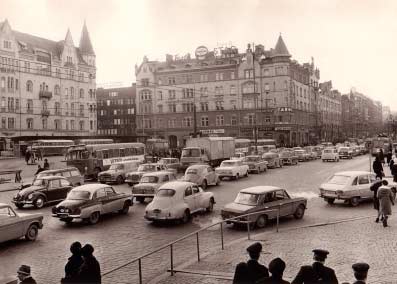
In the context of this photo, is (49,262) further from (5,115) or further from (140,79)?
(140,79)

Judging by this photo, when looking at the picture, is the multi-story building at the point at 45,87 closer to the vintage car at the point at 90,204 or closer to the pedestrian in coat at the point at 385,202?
the vintage car at the point at 90,204

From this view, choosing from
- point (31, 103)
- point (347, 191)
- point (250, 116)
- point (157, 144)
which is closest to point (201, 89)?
point (250, 116)

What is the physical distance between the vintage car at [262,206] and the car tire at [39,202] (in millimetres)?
10590

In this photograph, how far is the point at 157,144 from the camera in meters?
70.8

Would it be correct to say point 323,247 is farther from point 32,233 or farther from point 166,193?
point 32,233

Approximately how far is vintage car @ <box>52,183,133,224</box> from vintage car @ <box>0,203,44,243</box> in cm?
202

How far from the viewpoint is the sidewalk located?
10425mm

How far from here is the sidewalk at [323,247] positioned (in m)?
10.4

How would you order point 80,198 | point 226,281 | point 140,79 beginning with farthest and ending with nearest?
point 140,79
point 80,198
point 226,281

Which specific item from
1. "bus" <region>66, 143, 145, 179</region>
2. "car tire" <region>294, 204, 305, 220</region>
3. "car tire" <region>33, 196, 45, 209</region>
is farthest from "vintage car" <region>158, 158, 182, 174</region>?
"car tire" <region>294, 204, 305, 220</region>

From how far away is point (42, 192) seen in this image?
2300cm

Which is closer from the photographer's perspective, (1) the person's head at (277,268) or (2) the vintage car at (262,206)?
(1) the person's head at (277,268)

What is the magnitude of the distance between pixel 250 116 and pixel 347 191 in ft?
221

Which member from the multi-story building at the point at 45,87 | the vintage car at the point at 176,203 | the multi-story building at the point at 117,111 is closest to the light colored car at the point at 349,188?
the vintage car at the point at 176,203
